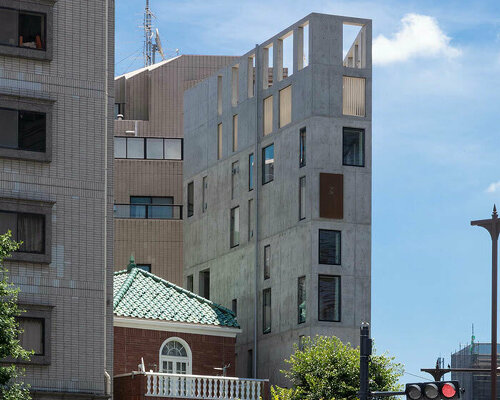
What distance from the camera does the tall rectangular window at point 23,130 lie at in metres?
50.1

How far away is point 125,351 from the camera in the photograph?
58.8 metres

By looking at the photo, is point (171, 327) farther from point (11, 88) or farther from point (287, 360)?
point (11, 88)

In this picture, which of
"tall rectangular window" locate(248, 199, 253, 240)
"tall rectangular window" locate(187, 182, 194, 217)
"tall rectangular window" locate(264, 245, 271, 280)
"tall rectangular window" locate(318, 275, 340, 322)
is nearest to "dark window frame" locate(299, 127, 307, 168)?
"tall rectangular window" locate(264, 245, 271, 280)

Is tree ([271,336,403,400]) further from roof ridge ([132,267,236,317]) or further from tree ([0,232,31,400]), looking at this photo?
tree ([0,232,31,400])

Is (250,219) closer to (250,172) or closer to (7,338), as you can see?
(250,172)

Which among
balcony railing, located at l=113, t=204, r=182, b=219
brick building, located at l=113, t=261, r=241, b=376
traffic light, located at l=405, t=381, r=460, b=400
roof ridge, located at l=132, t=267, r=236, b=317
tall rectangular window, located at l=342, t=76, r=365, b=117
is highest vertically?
tall rectangular window, located at l=342, t=76, r=365, b=117

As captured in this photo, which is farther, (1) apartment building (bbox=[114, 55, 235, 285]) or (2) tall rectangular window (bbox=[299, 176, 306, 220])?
(1) apartment building (bbox=[114, 55, 235, 285])

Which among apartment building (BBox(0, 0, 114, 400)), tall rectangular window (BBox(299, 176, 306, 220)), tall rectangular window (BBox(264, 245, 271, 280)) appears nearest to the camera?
apartment building (BBox(0, 0, 114, 400))

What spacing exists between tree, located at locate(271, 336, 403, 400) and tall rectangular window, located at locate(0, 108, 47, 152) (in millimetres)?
14083

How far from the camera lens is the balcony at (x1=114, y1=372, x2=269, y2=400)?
55750 millimetres

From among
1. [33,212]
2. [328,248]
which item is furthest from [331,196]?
[33,212]

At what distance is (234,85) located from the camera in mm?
71000

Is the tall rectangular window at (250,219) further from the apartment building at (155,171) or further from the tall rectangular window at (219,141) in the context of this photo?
the apartment building at (155,171)

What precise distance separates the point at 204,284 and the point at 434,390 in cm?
4040
